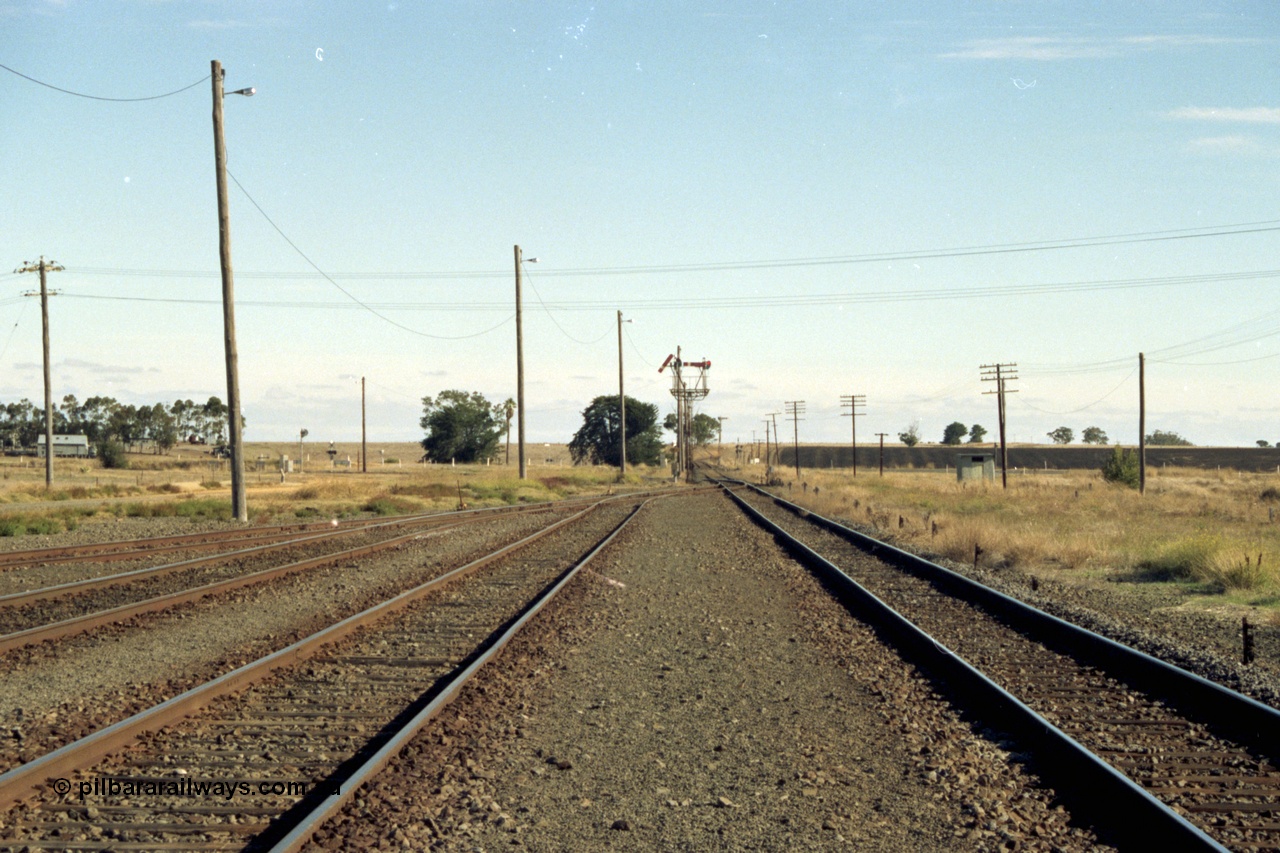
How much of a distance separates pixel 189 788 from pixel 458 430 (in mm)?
111945

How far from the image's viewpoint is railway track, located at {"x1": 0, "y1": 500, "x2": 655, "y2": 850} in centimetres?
506

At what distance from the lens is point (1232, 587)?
52.4 feet

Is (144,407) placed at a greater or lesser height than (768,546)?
greater

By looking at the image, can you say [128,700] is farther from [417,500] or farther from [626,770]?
[417,500]

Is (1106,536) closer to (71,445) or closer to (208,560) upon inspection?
(208,560)

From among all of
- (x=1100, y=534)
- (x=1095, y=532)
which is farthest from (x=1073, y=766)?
(x=1095, y=532)

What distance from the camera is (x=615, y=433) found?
114 meters

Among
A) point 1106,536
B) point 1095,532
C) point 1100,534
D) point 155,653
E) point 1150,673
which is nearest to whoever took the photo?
point 1150,673

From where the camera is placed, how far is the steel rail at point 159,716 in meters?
5.50

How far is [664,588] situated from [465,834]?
10.0 m

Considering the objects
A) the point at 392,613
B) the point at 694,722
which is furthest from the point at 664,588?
the point at 694,722

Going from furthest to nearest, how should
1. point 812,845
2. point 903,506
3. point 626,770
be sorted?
point 903,506 < point 626,770 < point 812,845

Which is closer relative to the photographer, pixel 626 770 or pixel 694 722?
pixel 626 770

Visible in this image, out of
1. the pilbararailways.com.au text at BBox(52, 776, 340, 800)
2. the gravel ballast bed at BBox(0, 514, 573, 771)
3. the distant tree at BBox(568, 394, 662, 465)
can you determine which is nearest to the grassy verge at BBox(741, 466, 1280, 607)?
the gravel ballast bed at BBox(0, 514, 573, 771)
